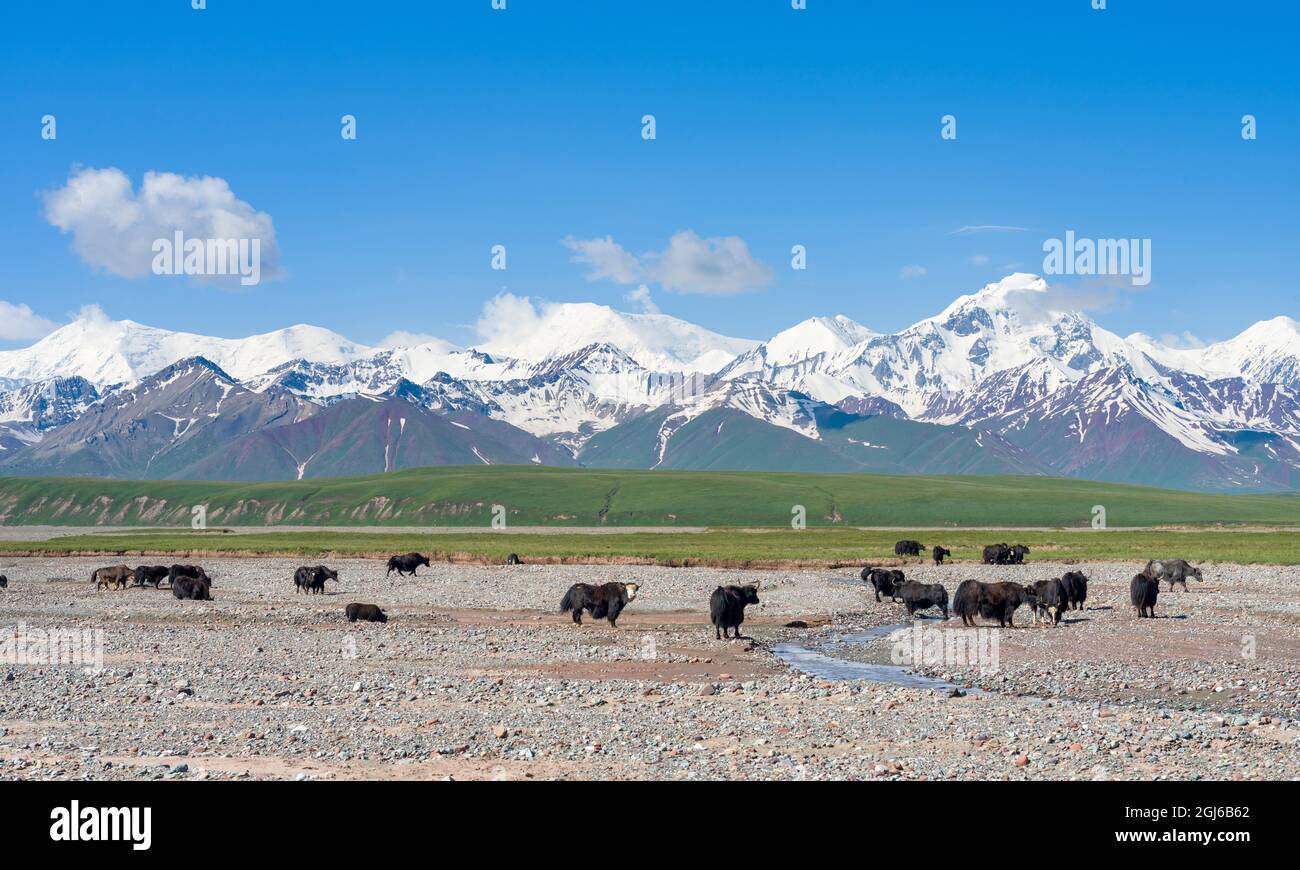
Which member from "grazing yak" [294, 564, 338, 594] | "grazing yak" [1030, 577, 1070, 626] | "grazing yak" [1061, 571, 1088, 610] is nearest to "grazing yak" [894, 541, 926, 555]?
"grazing yak" [1061, 571, 1088, 610]

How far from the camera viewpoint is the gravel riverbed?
732 inches

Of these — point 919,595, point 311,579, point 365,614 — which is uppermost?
point 311,579

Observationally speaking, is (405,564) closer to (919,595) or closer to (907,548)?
(919,595)

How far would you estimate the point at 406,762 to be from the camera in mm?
18844

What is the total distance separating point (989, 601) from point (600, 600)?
14.6 metres

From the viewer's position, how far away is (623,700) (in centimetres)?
2580

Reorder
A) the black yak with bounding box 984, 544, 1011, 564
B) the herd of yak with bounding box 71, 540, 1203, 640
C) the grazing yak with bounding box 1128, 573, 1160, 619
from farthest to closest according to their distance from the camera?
the black yak with bounding box 984, 544, 1011, 564 → the grazing yak with bounding box 1128, 573, 1160, 619 → the herd of yak with bounding box 71, 540, 1203, 640

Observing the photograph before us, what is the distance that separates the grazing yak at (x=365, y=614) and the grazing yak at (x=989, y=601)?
22.6 metres

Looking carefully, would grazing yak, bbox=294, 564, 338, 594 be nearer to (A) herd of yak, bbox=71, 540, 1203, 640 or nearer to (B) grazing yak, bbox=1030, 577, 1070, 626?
(A) herd of yak, bbox=71, 540, 1203, 640

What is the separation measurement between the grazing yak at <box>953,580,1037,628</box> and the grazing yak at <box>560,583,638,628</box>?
12259mm

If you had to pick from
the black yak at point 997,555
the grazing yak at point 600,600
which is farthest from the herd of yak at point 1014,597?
the black yak at point 997,555

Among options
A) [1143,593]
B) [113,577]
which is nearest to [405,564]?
[113,577]
